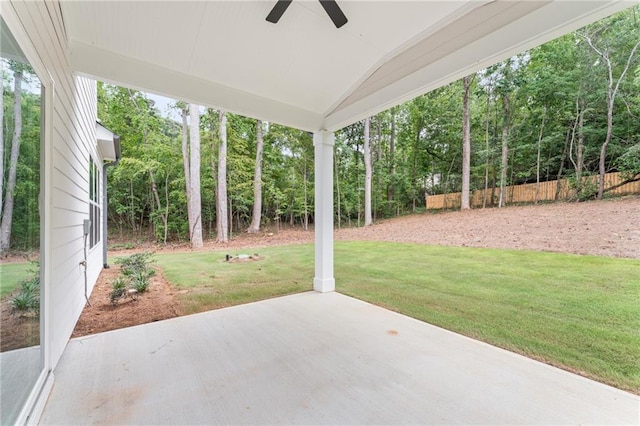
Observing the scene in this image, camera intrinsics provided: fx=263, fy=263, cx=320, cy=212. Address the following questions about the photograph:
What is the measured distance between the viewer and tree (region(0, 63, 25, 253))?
1172mm

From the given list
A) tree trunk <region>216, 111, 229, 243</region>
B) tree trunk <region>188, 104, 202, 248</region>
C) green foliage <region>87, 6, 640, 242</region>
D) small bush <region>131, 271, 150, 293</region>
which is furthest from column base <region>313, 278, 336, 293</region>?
tree trunk <region>216, 111, 229, 243</region>

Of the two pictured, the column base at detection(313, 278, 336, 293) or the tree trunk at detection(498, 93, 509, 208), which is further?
the tree trunk at detection(498, 93, 509, 208)

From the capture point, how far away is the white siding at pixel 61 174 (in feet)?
5.36

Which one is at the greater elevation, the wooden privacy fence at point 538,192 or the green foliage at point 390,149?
the green foliage at point 390,149

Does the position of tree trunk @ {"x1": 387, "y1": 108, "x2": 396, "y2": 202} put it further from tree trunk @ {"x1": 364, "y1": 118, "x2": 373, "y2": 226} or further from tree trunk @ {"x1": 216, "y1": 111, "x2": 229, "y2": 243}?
tree trunk @ {"x1": 216, "y1": 111, "x2": 229, "y2": 243}

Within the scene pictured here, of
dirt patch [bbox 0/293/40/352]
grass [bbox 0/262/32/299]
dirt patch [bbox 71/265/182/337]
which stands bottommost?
dirt patch [bbox 71/265/182/337]

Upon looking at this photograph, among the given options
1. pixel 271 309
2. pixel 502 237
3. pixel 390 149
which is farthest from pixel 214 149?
pixel 502 237

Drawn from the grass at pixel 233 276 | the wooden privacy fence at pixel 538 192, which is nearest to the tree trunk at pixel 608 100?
the wooden privacy fence at pixel 538 192

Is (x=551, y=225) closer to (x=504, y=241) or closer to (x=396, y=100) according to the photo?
Answer: (x=504, y=241)

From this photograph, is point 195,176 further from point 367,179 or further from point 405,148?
point 405,148

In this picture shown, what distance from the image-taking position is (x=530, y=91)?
5812mm

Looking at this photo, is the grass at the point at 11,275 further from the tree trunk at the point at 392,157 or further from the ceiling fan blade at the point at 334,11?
the tree trunk at the point at 392,157

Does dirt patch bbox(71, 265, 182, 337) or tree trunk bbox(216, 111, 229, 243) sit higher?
tree trunk bbox(216, 111, 229, 243)

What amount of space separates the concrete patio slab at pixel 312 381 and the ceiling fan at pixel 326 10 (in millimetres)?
2695
